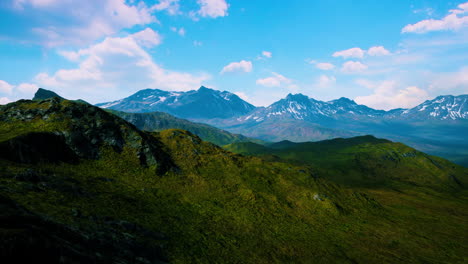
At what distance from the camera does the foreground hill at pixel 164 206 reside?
A: 22.2 m

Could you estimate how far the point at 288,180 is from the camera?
6744cm

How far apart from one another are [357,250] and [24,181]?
2162 inches

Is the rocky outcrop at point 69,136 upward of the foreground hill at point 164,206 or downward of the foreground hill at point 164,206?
upward

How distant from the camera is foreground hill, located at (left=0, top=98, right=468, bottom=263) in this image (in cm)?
2217

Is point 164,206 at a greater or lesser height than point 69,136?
lesser

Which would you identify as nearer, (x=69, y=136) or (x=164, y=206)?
(x=164, y=206)

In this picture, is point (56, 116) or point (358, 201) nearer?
point (56, 116)

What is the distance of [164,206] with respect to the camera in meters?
40.1

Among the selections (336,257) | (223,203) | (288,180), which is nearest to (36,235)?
(223,203)

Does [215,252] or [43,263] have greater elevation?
[43,263]

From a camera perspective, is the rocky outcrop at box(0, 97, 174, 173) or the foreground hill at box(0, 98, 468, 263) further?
the rocky outcrop at box(0, 97, 174, 173)

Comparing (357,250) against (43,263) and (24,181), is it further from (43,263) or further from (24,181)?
(24,181)

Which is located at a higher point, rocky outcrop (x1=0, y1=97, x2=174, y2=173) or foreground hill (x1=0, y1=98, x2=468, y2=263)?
rocky outcrop (x1=0, y1=97, x2=174, y2=173)

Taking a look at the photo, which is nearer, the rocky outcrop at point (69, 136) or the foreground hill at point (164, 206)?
the foreground hill at point (164, 206)
